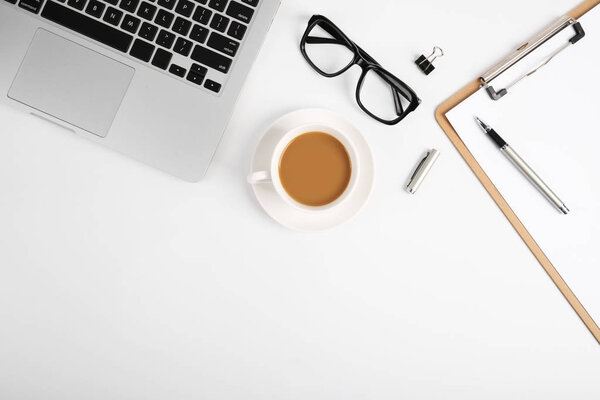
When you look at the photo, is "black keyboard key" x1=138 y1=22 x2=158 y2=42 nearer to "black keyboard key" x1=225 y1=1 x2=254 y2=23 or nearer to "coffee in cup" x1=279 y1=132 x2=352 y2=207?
"black keyboard key" x1=225 y1=1 x2=254 y2=23

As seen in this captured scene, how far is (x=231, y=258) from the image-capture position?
77 centimetres

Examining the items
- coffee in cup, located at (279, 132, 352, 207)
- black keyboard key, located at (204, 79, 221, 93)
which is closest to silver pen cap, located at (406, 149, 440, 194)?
coffee in cup, located at (279, 132, 352, 207)

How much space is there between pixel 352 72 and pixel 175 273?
0.47 meters

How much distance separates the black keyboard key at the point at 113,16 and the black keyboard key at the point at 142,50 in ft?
0.14

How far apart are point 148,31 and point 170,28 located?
0.04 meters

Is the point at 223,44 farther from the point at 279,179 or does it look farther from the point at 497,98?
the point at 497,98

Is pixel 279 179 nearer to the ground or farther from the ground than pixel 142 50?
nearer to the ground

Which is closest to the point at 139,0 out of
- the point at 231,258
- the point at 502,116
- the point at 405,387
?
the point at 231,258

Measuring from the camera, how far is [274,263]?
77 cm

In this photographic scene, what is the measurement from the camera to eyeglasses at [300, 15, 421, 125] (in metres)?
0.74

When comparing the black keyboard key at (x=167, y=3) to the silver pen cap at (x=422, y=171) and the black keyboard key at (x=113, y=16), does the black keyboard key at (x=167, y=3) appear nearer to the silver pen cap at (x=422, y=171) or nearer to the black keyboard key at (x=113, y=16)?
the black keyboard key at (x=113, y=16)

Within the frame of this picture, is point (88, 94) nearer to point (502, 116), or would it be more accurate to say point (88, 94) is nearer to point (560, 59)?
point (502, 116)

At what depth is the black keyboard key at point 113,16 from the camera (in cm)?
68

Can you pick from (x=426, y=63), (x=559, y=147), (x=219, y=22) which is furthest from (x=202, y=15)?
(x=559, y=147)
